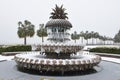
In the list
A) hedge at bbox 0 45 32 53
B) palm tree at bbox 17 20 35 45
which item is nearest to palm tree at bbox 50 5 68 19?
hedge at bbox 0 45 32 53

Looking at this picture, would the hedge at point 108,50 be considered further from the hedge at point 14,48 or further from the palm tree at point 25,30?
the palm tree at point 25,30

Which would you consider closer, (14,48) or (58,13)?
(58,13)

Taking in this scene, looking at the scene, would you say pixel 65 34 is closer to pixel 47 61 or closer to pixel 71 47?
pixel 71 47

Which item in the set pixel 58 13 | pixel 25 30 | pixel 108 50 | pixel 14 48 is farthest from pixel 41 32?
pixel 58 13

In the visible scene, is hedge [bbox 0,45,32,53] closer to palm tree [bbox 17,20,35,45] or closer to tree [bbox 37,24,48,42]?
palm tree [bbox 17,20,35,45]

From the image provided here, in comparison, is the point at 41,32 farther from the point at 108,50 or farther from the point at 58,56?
the point at 58,56

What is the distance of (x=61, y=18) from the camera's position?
12.8 meters

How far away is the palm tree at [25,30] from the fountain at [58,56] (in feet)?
107

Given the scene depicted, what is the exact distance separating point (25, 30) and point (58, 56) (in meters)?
34.4

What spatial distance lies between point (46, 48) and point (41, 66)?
4.60 ft

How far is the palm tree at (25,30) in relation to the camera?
44.4 m

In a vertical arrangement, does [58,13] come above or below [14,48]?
above

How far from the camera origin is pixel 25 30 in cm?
4519

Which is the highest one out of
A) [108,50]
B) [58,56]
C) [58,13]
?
[58,13]
